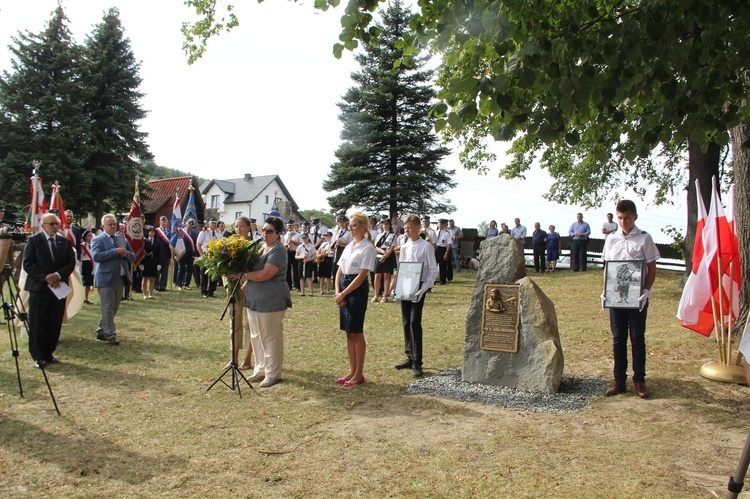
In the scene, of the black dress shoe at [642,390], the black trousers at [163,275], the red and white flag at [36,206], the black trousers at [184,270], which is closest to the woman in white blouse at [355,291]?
the black dress shoe at [642,390]

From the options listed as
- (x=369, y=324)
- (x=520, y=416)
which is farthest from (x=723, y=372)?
(x=369, y=324)

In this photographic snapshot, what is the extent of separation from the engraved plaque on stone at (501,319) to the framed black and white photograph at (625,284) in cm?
104

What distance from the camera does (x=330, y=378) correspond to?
7500 millimetres

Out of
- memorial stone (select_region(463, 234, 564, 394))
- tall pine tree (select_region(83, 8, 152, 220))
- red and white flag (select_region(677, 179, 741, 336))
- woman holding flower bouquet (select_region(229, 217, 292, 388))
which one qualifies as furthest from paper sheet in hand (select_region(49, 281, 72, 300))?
tall pine tree (select_region(83, 8, 152, 220))

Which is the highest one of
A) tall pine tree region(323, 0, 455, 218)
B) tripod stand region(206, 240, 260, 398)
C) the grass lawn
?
tall pine tree region(323, 0, 455, 218)

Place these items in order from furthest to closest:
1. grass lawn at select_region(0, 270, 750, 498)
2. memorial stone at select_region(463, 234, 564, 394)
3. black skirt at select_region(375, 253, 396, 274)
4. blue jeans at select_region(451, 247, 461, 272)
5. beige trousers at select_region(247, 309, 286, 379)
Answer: blue jeans at select_region(451, 247, 461, 272), black skirt at select_region(375, 253, 396, 274), beige trousers at select_region(247, 309, 286, 379), memorial stone at select_region(463, 234, 564, 394), grass lawn at select_region(0, 270, 750, 498)

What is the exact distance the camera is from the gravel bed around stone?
6.26 m

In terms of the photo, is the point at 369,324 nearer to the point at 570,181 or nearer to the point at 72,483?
the point at 72,483

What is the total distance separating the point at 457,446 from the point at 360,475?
3.38ft

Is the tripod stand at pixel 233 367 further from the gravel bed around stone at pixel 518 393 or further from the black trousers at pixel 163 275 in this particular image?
the black trousers at pixel 163 275

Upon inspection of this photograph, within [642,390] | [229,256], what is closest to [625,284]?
[642,390]

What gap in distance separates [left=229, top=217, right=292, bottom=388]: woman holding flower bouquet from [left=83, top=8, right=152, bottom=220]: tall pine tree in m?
30.7

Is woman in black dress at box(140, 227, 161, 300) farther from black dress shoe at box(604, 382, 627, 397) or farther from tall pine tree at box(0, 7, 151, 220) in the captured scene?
tall pine tree at box(0, 7, 151, 220)

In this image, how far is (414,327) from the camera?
25.6ft
